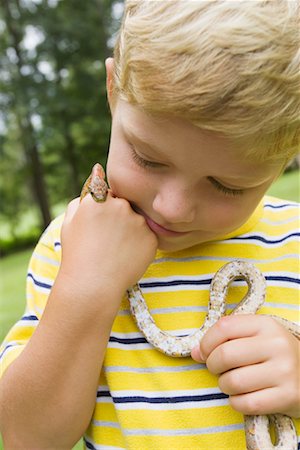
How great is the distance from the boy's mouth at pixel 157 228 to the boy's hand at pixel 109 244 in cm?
1

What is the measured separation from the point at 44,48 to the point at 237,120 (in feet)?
67.9

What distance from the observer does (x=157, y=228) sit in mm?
1350

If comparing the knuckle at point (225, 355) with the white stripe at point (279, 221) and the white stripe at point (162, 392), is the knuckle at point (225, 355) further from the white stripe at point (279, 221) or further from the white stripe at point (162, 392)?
the white stripe at point (279, 221)

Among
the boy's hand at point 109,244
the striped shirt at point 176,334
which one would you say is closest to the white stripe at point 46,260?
the striped shirt at point 176,334

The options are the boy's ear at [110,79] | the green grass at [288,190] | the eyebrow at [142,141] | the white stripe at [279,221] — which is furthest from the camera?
the green grass at [288,190]

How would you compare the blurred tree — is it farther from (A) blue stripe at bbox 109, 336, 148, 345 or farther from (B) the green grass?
(A) blue stripe at bbox 109, 336, 148, 345

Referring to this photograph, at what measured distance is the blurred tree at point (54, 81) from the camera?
2012 centimetres

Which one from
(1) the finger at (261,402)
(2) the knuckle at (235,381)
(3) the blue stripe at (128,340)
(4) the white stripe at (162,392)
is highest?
(2) the knuckle at (235,381)

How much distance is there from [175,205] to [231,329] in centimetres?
30

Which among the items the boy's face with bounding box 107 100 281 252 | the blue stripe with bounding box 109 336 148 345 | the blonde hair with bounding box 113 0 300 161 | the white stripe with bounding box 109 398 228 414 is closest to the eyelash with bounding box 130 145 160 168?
the boy's face with bounding box 107 100 281 252

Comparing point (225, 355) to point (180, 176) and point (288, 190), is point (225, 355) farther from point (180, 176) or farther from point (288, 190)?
point (288, 190)

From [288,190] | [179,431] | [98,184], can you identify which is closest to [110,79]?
[98,184]

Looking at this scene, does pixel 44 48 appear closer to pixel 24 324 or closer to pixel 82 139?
pixel 82 139

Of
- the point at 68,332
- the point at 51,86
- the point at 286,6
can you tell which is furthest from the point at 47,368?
the point at 51,86
